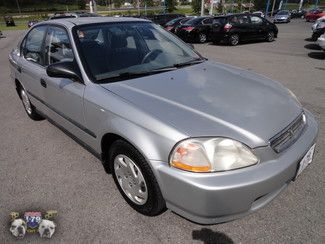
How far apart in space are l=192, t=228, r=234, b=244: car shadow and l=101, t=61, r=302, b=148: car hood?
2.67 ft

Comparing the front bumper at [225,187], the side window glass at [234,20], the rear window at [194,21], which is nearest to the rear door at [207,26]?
the rear window at [194,21]

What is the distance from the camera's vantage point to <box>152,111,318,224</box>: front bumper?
1.95 meters

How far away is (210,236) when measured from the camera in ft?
7.73

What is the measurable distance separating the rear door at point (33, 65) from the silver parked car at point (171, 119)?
0.27 feet

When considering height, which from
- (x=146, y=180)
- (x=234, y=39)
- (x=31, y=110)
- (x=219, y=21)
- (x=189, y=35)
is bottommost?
(x=189, y=35)

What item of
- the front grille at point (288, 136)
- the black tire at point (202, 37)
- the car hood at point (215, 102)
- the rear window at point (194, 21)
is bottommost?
the black tire at point (202, 37)

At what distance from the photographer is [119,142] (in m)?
2.49

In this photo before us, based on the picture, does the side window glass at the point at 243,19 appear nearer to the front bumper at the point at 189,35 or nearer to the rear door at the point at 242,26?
the rear door at the point at 242,26

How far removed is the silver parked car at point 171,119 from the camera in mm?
2039

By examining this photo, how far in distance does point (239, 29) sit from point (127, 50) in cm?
1276

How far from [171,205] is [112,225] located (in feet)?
2.15

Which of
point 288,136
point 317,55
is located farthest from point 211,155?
point 317,55

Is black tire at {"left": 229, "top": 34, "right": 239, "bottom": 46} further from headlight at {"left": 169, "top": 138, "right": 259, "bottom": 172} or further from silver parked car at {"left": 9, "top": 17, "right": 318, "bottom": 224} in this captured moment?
headlight at {"left": 169, "top": 138, "right": 259, "bottom": 172}

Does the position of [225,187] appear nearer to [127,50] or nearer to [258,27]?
[127,50]
